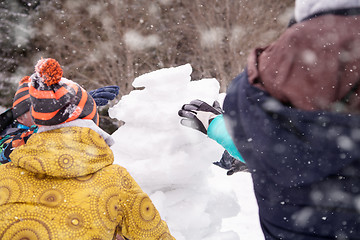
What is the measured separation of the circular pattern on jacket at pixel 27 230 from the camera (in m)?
1.12

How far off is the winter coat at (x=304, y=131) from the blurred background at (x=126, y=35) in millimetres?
7432

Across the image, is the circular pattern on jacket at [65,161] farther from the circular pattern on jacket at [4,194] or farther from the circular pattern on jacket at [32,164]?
the circular pattern on jacket at [4,194]

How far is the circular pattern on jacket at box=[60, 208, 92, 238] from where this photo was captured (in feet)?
3.87

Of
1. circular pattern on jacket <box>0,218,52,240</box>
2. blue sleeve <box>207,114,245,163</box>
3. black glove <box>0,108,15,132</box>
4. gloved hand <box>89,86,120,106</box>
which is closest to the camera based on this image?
blue sleeve <box>207,114,245,163</box>

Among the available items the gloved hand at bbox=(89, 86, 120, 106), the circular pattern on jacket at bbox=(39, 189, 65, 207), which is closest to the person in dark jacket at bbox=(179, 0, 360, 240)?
the circular pattern on jacket at bbox=(39, 189, 65, 207)

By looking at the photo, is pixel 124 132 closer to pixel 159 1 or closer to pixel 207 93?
pixel 207 93

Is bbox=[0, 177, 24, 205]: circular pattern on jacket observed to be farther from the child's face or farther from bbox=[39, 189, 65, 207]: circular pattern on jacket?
the child's face

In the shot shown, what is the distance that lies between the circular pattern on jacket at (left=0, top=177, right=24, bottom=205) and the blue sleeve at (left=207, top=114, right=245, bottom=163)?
2.57 feet

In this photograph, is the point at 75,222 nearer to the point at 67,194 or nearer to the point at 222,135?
the point at 67,194

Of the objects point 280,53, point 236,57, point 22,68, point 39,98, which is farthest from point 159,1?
point 280,53

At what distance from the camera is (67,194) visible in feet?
3.99

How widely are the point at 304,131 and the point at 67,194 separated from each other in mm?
955

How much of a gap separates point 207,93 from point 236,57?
596cm

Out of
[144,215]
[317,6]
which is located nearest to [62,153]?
[144,215]
